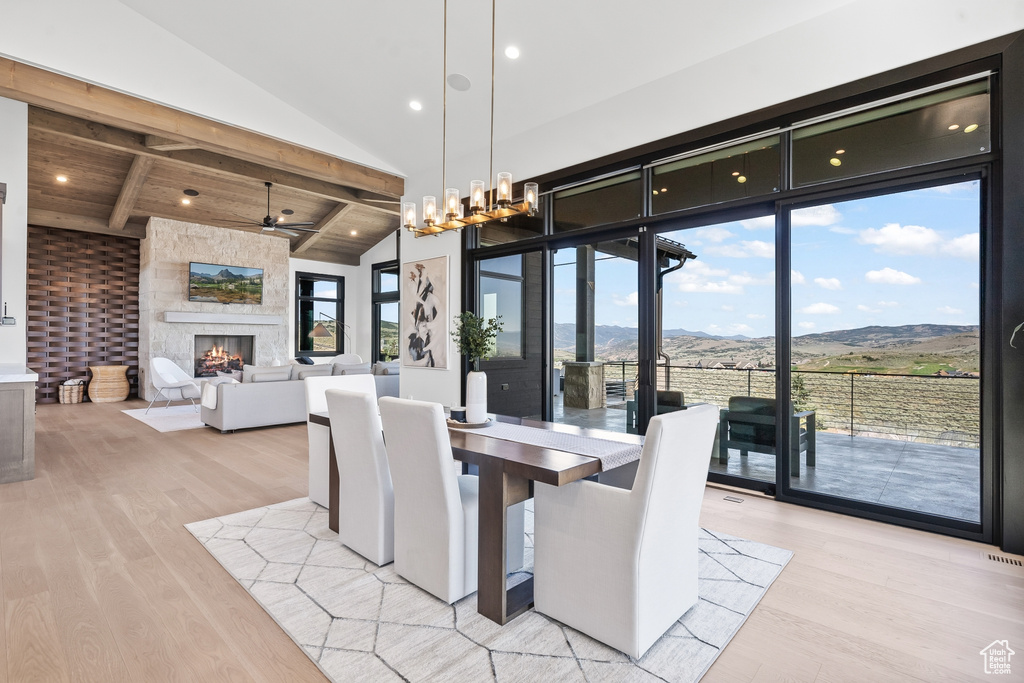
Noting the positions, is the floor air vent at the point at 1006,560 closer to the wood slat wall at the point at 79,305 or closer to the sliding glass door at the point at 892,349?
the sliding glass door at the point at 892,349

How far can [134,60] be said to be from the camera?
13.7ft

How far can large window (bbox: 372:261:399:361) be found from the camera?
36.6 feet

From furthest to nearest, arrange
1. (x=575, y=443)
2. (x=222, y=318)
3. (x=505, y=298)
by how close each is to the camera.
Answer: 1. (x=222, y=318)
2. (x=505, y=298)
3. (x=575, y=443)

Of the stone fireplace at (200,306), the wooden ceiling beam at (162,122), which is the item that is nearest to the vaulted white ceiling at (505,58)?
the wooden ceiling beam at (162,122)

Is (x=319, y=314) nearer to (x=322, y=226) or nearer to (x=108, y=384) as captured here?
(x=322, y=226)

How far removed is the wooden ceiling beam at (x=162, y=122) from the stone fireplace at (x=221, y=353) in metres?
5.36

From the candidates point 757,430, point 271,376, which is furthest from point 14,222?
point 757,430

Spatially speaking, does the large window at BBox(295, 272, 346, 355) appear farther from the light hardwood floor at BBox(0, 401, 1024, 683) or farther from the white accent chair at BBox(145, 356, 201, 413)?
the light hardwood floor at BBox(0, 401, 1024, 683)

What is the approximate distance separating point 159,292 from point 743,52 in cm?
922

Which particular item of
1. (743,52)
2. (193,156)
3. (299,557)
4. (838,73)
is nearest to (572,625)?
(299,557)

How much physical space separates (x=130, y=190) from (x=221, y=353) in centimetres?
323

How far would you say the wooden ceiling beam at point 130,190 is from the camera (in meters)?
6.72

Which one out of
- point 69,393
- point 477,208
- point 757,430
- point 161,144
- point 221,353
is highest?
point 161,144

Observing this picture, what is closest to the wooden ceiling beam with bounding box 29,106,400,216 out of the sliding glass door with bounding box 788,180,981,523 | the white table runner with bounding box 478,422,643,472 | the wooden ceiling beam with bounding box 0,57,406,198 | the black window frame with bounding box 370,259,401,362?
the wooden ceiling beam with bounding box 0,57,406,198
